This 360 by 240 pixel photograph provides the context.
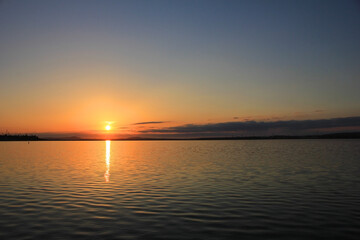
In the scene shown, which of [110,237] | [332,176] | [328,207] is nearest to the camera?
[110,237]

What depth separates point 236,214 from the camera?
18.7m

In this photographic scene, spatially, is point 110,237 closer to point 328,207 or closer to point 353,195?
point 328,207

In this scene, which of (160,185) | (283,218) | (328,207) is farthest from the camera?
(160,185)

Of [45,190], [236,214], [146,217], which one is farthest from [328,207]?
[45,190]

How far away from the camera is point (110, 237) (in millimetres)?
14297

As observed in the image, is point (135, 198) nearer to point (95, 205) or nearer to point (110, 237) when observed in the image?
point (95, 205)

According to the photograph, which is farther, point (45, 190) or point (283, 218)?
point (45, 190)

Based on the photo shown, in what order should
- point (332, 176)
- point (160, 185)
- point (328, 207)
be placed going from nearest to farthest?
point (328, 207), point (160, 185), point (332, 176)

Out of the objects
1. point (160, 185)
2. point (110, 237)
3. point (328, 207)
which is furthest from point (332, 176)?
point (110, 237)

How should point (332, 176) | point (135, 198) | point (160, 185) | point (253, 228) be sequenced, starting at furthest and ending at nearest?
point (332, 176) → point (160, 185) → point (135, 198) → point (253, 228)

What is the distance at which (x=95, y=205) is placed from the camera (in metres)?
21.6

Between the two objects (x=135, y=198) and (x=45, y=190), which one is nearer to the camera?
(x=135, y=198)

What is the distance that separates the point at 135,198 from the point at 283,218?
11711 millimetres

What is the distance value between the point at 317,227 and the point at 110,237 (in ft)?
35.6
